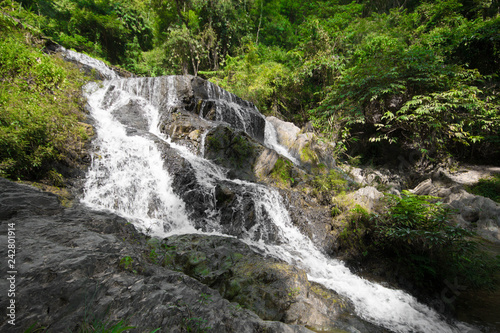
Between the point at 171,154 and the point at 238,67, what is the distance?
11.9 m

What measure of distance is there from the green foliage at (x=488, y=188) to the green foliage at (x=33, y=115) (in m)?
15.0

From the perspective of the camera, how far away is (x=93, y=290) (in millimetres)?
1262

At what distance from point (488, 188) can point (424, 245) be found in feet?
28.0

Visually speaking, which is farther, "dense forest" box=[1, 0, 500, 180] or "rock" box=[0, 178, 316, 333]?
"dense forest" box=[1, 0, 500, 180]

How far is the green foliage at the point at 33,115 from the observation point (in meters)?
4.11

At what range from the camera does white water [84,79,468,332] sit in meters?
3.58

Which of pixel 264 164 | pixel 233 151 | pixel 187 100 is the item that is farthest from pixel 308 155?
pixel 187 100

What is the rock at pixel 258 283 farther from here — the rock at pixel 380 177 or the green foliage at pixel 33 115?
the rock at pixel 380 177

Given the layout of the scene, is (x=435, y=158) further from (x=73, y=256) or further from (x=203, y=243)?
(x=73, y=256)

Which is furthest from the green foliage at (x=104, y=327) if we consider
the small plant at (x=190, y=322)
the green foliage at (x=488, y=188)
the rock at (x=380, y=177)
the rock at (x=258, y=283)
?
the green foliage at (x=488, y=188)

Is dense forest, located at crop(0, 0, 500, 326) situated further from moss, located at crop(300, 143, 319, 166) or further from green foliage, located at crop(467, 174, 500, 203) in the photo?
moss, located at crop(300, 143, 319, 166)

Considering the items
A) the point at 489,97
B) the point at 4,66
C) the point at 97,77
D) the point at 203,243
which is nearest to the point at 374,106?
the point at 489,97

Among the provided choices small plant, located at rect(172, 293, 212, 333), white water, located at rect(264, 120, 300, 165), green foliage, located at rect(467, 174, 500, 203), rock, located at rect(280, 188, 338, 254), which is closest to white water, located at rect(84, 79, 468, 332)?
rock, located at rect(280, 188, 338, 254)

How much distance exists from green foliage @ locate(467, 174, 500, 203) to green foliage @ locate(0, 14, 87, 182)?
49.4ft
